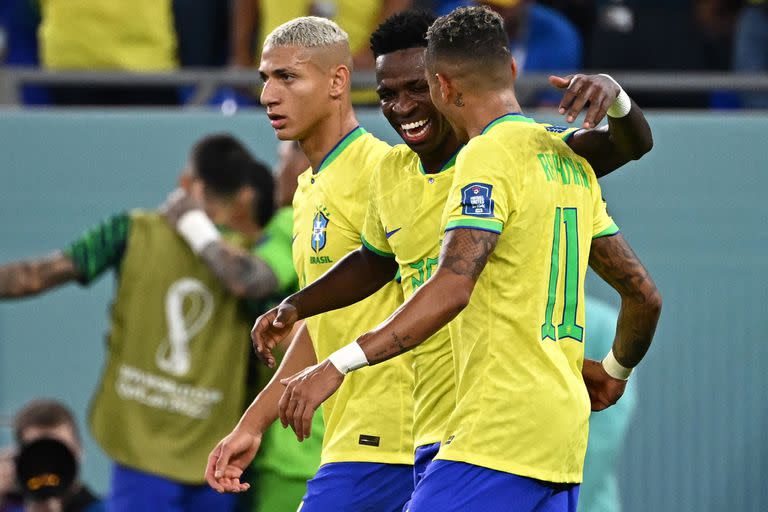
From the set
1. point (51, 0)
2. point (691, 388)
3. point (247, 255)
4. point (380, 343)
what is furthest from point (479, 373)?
point (51, 0)

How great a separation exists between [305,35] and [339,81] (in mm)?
187

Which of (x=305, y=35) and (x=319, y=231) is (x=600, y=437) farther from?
(x=305, y=35)

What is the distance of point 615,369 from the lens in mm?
4480

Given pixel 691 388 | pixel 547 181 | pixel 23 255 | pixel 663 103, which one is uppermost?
pixel 547 181

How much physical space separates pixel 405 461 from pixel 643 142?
4.12 ft

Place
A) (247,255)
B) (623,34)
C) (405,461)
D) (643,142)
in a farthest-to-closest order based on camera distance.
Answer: (623,34)
(247,255)
(405,461)
(643,142)

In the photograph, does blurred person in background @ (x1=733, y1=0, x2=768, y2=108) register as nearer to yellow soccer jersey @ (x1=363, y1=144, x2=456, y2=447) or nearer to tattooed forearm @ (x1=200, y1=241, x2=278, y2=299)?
tattooed forearm @ (x1=200, y1=241, x2=278, y2=299)

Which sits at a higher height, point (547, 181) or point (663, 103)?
point (547, 181)

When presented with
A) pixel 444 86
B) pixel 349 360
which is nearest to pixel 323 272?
pixel 444 86

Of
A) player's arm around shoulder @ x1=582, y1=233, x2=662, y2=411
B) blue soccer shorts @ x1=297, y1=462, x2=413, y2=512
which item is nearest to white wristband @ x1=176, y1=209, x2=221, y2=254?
blue soccer shorts @ x1=297, y1=462, x2=413, y2=512

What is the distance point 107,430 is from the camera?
6.99m

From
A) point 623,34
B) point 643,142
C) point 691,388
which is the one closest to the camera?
point 643,142

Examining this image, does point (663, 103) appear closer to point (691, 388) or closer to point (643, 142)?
point (691, 388)

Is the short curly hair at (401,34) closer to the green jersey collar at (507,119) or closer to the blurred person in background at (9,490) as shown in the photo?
the green jersey collar at (507,119)
